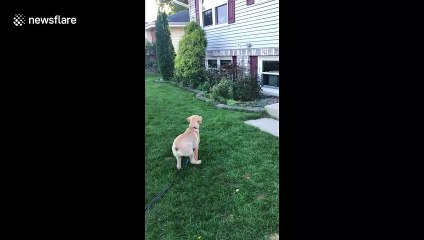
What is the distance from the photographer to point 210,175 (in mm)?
1788

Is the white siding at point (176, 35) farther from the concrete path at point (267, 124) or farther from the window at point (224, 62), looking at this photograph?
the concrete path at point (267, 124)

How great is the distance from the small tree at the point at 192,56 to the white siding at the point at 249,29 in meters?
0.06

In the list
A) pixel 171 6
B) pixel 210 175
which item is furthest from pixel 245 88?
pixel 171 6

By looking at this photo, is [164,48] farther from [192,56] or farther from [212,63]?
[212,63]

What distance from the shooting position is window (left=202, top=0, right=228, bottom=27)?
4.92 ft
